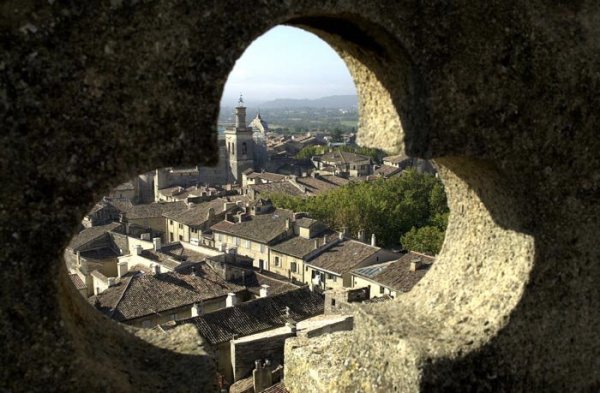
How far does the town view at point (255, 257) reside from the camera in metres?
21.3

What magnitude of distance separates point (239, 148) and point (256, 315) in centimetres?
5284

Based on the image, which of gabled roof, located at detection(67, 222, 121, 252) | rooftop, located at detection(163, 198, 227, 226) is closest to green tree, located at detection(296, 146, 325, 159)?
rooftop, located at detection(163, 198, 227, 226)

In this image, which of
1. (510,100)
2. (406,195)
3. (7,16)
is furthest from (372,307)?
(406,195)

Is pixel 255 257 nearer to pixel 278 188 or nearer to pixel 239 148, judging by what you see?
pixel 278 188

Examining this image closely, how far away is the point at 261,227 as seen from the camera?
135 ft

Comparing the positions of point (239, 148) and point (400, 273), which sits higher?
point (400, 273)

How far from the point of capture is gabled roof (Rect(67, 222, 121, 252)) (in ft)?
123

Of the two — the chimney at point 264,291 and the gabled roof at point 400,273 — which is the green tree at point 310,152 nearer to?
the gabled roof at point 400,273

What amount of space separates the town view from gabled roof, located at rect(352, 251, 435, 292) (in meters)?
0.08

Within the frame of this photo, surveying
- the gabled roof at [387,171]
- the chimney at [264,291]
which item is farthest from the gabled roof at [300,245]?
the gabled roof at [387,171]

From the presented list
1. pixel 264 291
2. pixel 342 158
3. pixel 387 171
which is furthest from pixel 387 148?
pixel 342 158

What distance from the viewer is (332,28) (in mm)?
4707

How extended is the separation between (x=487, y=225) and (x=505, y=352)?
42.2 inches

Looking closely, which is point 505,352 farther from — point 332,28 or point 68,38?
point 68,38
